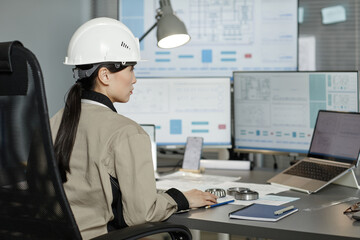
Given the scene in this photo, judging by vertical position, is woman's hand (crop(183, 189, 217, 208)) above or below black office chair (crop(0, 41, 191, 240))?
below

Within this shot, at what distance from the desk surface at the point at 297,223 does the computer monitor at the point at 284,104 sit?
0.66 metres

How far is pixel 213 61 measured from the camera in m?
3.48

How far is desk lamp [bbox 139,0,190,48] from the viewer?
239cm

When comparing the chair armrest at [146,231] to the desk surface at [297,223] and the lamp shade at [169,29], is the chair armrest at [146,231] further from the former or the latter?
the lamp shade at [169,29]

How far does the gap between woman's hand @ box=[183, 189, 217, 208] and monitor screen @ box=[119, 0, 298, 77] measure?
67.8 inches

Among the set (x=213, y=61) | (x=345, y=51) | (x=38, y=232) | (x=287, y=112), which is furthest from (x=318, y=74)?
(x=38, y=232)

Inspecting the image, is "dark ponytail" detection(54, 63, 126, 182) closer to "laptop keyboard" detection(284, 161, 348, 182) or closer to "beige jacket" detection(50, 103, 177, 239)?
"beige jacket" detection(50, 103, 177, 239)

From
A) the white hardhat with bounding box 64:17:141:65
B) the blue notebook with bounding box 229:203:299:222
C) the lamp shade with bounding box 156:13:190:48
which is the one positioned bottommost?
the blue notebook with bounding box 229:203:299:222

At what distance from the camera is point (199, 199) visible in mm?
1784

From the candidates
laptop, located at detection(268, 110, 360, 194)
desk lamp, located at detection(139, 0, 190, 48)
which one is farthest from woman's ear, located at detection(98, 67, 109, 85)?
laptop, located at detection(268, 110, 360, 194)

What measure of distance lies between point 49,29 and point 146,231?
294cm

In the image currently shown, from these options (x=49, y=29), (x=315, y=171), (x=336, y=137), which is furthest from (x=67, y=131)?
(x=49, y=29)

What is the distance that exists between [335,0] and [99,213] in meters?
2.79

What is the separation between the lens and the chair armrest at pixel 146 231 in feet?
4.30
